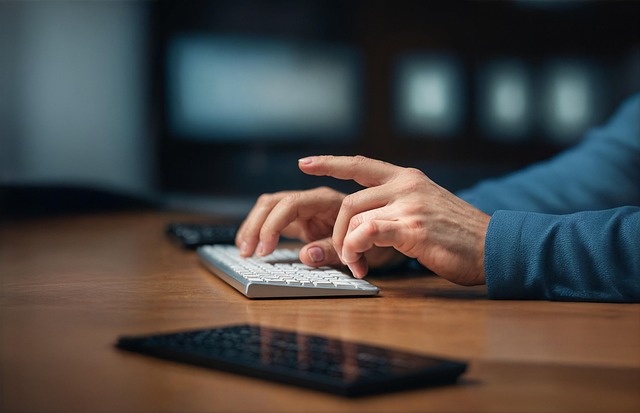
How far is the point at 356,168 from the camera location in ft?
3.38

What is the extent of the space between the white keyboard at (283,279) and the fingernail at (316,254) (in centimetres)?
1

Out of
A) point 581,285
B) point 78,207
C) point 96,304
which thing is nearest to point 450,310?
point 581,285

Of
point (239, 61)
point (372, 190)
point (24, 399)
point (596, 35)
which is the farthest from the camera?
point (239, 61)

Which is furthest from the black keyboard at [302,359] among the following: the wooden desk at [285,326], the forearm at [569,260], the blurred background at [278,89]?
the blurred background at [278,89]

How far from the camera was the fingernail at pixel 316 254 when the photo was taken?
109 centimetres

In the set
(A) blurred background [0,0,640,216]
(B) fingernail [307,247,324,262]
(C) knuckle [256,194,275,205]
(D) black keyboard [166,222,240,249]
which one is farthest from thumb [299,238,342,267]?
(A) blurred background [0,0,640,216]

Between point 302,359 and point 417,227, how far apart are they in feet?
1.29

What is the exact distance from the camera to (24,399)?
0.55 m

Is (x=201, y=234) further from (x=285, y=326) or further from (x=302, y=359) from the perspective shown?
(x=302, y=359)

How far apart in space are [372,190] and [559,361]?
396 millimetres

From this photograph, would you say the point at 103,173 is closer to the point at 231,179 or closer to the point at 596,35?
the point at 231,179

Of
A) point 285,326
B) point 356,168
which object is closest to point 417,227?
point 356,168

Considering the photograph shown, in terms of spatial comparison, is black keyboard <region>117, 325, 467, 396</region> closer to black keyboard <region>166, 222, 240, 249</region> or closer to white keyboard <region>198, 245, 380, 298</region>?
white keyboard <region>198, 245, 380, 298</region>

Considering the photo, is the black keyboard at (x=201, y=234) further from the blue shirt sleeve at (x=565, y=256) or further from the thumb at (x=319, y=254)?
the blue shirt sleeve at (x=565, y=256)
